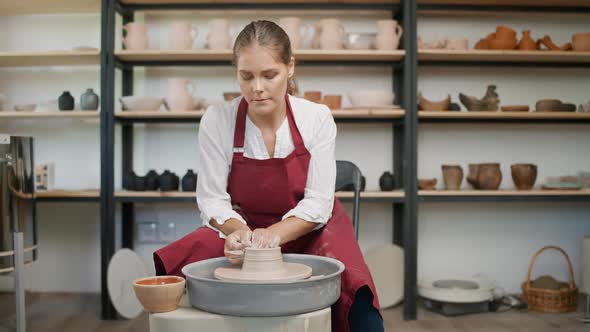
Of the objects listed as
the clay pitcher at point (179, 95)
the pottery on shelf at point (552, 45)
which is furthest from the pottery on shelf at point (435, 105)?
the clay pitcher at point (179, 95)

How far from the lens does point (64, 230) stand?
3508mm

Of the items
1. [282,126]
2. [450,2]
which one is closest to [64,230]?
[282,126]

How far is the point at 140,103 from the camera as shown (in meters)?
3.08

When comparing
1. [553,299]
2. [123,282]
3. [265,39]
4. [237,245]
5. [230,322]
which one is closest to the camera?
[230,322]

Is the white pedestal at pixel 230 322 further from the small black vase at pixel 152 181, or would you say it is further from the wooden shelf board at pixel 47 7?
the wooden shelf board at pixel 47 7

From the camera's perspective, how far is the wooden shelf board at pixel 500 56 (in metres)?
3.08

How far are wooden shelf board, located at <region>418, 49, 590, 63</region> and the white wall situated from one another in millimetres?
155

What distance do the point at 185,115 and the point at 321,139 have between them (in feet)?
4.66

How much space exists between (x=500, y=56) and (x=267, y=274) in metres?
2.40

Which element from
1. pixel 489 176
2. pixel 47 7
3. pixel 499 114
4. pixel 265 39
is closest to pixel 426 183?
pixel 489 176

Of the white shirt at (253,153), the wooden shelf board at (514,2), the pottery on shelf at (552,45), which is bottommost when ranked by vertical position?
the white shirt at (253,153)

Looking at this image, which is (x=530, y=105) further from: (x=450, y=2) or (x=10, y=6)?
(x=10, y=6)

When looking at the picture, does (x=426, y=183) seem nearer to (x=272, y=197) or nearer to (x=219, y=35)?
(x=219, y=35)

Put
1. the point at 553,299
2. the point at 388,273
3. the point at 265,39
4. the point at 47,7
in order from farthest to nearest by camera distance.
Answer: the point at 47,7 < the point at 388,273 < the point at 553,299 < the point at 265,39
